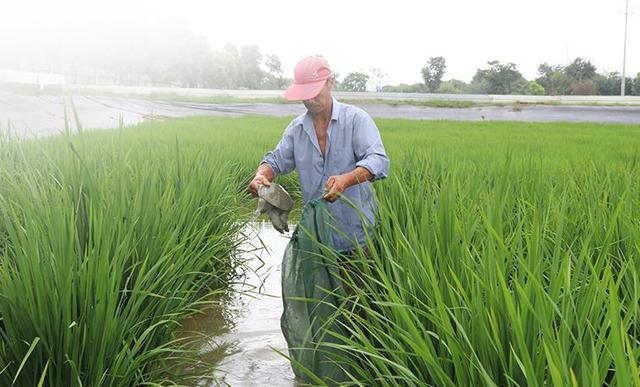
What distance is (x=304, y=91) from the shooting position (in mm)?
2928

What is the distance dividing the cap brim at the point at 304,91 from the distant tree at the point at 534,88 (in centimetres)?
4340

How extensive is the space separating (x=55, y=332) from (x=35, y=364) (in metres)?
0.12

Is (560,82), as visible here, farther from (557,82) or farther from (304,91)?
(304,91)

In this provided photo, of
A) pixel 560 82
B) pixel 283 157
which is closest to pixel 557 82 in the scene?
pixel 560 82

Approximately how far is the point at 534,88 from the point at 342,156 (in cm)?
4459

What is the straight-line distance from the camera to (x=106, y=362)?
6.93 feet

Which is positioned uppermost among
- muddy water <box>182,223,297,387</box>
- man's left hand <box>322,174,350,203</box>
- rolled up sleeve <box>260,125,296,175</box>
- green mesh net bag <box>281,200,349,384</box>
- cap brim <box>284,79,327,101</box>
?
cap brim <box>284,79,327,101</box>

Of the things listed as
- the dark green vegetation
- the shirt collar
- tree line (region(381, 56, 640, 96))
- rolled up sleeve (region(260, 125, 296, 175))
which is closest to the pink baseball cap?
the shirt collar

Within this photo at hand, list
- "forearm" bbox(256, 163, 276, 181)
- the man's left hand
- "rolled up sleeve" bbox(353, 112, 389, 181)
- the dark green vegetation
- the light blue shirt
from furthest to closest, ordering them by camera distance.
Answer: "forearm" bbox(256, 163, 276, 181) < the light blue shirt < "rolled up sleeve" bbox(353, 112, 389, 181) < the man's left hand < the dark green vegetation

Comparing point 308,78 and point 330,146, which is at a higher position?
point 308,78

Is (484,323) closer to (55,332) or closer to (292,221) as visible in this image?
(55,332)

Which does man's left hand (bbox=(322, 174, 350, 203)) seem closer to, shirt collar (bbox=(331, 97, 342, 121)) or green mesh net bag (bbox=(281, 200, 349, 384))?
green mesh net bag (bbox=(281, 200, 349, 384))

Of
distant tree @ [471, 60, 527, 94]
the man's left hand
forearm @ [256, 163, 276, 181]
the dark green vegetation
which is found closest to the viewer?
the dark green vegetation

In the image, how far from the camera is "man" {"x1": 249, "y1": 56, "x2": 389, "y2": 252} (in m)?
2.93
